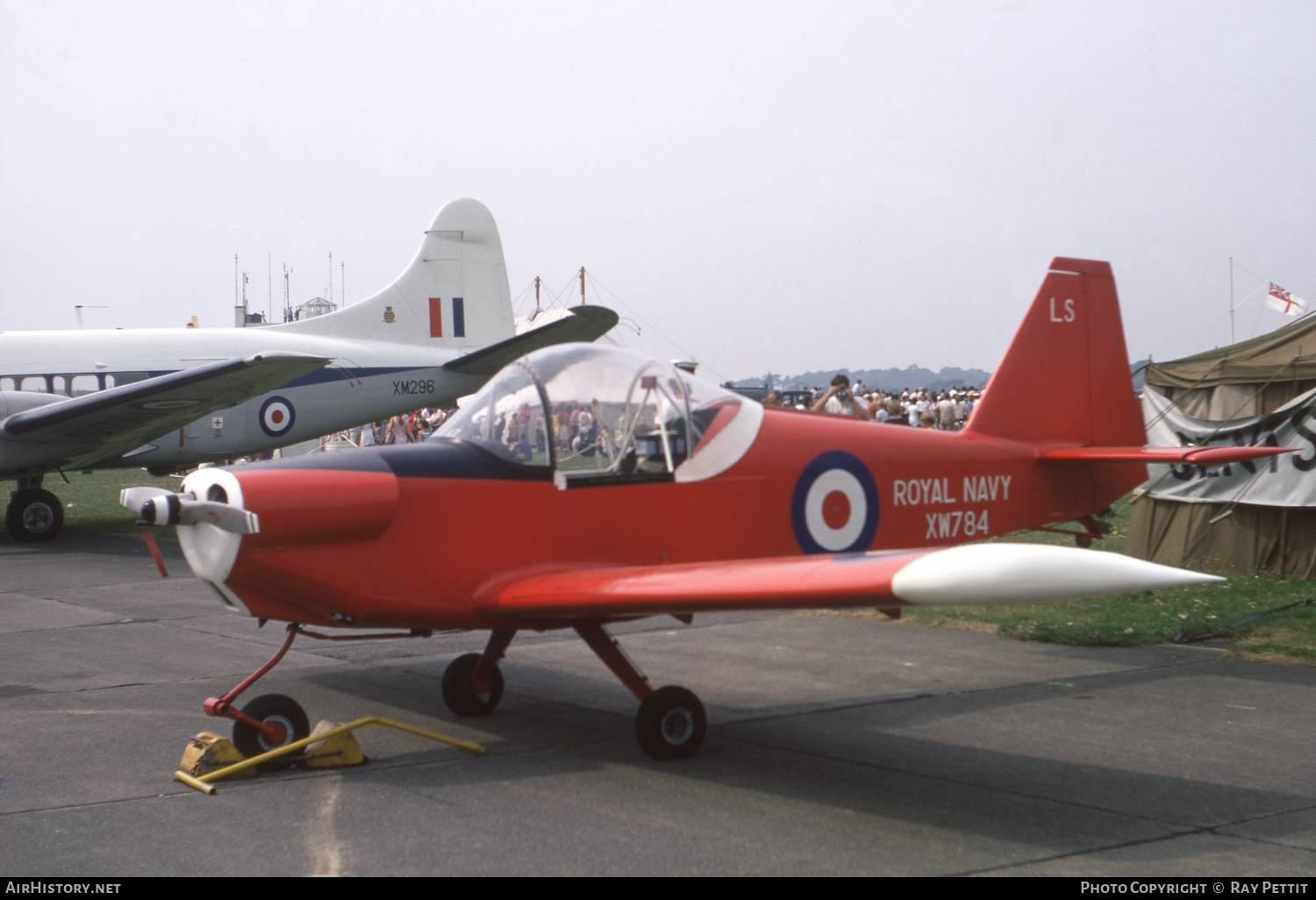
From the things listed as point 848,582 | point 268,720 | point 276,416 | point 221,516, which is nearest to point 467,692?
point 268,720

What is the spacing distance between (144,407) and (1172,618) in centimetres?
1243

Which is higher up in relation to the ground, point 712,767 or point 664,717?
point 664,717

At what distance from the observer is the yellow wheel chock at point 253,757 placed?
16.6 feet

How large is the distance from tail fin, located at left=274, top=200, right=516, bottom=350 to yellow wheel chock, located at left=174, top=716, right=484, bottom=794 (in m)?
15.5

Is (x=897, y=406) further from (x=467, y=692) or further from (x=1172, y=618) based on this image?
(x=467, y=692)

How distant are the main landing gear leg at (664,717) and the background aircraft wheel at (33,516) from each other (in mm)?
13582

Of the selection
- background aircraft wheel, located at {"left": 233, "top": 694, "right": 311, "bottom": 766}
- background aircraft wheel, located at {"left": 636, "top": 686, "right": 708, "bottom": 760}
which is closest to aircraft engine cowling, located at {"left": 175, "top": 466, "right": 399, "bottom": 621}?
background aircraft wheel, located at {"left": 233, "top": 694, "right": 311, "bottom": 766}

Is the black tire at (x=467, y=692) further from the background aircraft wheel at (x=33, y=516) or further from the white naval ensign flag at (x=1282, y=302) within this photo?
the white naval ensign flag at (x=1282, y=302)

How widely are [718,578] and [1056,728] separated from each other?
2257 millimetres

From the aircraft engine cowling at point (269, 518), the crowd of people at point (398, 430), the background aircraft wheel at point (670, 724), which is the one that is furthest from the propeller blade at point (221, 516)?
the crowd of people at point (398, 430)

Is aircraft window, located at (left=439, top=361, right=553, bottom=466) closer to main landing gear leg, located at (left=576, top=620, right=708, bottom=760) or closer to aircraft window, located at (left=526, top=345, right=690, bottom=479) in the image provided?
aircraft window, located at (left=526, top=345, right=690, bottom=479)

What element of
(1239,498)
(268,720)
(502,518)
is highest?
(502,518)

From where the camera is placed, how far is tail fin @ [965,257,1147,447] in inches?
296

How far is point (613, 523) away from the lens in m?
5.79
